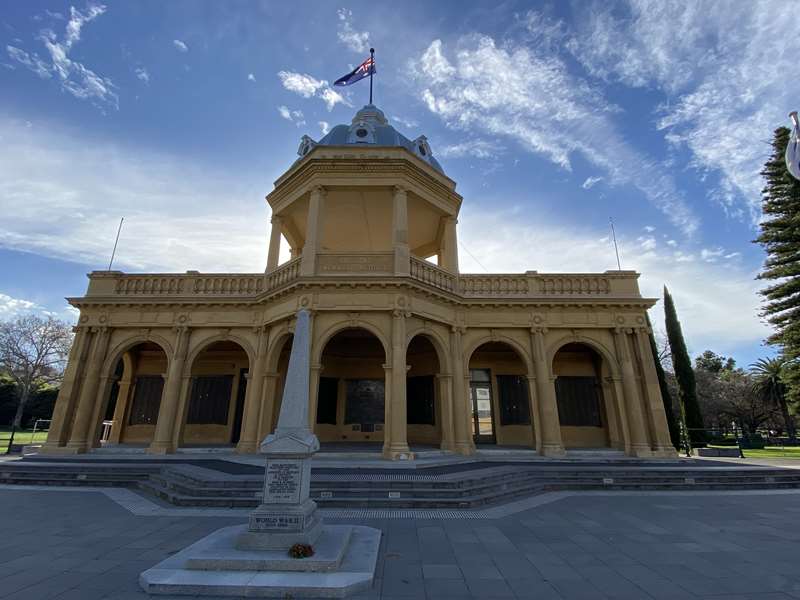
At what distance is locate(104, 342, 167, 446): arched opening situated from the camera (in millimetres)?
17375

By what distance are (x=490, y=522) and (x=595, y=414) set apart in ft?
39.1

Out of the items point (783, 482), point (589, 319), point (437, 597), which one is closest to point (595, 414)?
point (589, 319)

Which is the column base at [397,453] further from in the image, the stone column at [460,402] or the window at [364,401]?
the window at [364,401]

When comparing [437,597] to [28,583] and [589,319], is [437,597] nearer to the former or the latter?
[28,583]

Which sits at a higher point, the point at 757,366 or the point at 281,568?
the point at 757,366

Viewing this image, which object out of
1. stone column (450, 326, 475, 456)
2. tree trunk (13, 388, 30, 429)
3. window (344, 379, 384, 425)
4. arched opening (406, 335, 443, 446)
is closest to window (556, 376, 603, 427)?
stone column (450, 326, 475, 456)

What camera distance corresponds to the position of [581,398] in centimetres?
1689

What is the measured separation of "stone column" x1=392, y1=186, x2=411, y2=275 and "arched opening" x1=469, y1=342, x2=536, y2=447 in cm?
634

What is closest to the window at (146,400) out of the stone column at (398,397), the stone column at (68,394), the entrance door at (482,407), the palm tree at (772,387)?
the stone column at (68,394)

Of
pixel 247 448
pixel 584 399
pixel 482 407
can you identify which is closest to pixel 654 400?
pixel 584 399

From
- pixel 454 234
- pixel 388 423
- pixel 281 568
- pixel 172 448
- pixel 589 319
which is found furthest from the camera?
pixel 454 234

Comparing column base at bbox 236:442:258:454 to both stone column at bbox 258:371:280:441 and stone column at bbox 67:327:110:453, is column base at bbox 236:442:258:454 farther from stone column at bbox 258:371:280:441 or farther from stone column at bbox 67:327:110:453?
stone column at bbox 67:327:110:453

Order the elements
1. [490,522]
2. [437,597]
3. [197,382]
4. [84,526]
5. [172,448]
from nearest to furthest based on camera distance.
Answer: [437,597], [84,526], [490,522], [172,448], [197,382]

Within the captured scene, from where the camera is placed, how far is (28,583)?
4355 mm
